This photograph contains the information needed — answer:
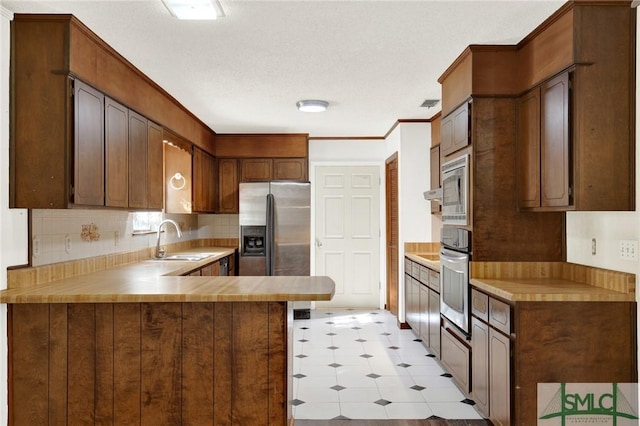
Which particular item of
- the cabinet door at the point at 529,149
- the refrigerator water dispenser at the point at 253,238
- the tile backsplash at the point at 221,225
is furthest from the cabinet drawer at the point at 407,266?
the tile backsplash at the point at 221,225

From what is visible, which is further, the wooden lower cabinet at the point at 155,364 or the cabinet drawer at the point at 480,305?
the cabinet drawer at the point at 480,305

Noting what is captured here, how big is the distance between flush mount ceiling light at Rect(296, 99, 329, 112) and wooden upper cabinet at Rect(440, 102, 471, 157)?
1227 mm

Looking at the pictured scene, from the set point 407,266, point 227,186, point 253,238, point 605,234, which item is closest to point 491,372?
point 605,234

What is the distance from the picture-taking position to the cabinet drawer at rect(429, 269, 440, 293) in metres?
4.01

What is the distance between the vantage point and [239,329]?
254 cm

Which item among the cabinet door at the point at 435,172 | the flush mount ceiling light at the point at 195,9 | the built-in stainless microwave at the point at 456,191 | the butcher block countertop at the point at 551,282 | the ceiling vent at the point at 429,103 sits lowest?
the butcher block countertop at the point at 551,282

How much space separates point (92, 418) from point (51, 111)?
1.67 meters

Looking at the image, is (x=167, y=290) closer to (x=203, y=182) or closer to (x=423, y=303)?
(x=423, y=303)

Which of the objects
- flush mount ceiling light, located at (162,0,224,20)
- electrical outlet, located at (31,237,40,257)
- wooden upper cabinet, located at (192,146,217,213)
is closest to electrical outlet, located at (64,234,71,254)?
electrical outlet, located at (31,237,40,257)

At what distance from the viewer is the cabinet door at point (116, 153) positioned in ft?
10.0

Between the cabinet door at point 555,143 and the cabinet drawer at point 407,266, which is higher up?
the cabinet door at point 555,143

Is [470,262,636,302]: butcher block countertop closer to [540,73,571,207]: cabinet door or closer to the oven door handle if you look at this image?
→ the oven door handle

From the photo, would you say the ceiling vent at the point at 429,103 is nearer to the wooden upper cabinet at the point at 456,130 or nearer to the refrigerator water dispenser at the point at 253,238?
the wooden upper cabinet at the point at 456,130

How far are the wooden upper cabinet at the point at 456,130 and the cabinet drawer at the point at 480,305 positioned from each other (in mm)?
1010
